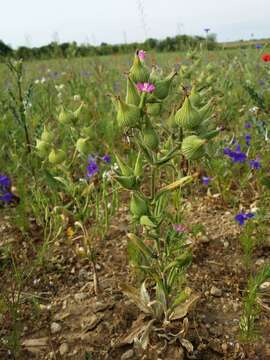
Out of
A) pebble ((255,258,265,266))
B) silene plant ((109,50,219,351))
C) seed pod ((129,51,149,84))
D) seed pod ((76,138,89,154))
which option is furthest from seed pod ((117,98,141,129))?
pebble ((255,258,265,266))

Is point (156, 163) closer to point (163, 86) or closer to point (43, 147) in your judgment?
point (163, 86)

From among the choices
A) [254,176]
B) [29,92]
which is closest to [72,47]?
[29,92]

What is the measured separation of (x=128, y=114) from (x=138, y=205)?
0.97ft

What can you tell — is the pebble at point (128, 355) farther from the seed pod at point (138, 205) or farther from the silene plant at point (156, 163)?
the seed pod at point (138, 205)

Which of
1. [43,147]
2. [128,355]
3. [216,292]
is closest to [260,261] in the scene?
[216,292]

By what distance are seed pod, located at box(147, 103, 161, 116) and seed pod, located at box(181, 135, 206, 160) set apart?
0.20 m

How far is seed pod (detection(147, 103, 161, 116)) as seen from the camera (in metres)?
1.36

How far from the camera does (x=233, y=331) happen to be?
4.96 ft

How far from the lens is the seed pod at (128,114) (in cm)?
117

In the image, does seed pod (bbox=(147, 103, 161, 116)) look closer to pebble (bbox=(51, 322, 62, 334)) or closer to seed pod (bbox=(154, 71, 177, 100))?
seed pod (bbox=(154, 71, 177, 100))

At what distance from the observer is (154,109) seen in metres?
1.37

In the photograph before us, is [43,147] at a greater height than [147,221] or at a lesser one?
greater

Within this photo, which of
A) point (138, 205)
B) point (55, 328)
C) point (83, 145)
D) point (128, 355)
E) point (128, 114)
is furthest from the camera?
point (83, 145)

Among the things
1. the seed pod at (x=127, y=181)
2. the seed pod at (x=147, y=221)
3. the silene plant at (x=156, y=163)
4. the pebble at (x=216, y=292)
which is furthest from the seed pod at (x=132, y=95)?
the pebble at (x=216, y=292)
